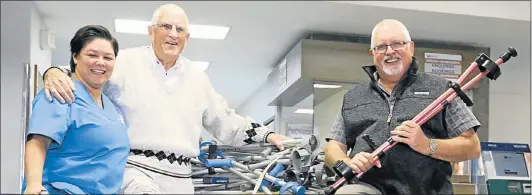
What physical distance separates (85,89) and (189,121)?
22cm

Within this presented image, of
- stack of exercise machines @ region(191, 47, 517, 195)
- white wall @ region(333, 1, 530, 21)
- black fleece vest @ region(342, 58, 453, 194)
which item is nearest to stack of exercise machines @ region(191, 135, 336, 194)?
stack of exercise machines @ region(191, 47, 517, 195)

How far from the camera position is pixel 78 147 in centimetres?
97

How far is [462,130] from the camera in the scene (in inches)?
42.9

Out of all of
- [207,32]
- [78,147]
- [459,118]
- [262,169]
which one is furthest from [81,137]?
[207,32]

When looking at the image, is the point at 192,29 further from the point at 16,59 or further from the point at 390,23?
the point at 390,23

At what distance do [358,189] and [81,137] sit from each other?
477 millimetres

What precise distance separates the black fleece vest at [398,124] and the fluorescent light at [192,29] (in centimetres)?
46

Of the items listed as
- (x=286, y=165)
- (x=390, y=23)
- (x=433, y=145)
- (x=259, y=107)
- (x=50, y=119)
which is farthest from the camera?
(x=259, y=107)

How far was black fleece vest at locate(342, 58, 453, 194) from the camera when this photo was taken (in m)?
1.09

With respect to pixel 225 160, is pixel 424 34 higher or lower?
higher

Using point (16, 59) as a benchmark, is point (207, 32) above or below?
above

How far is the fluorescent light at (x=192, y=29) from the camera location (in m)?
1.43

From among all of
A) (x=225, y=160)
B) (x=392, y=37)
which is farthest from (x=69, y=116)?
(x=392, y=37)

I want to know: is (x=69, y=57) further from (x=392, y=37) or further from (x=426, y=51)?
(x=426, y=51)
